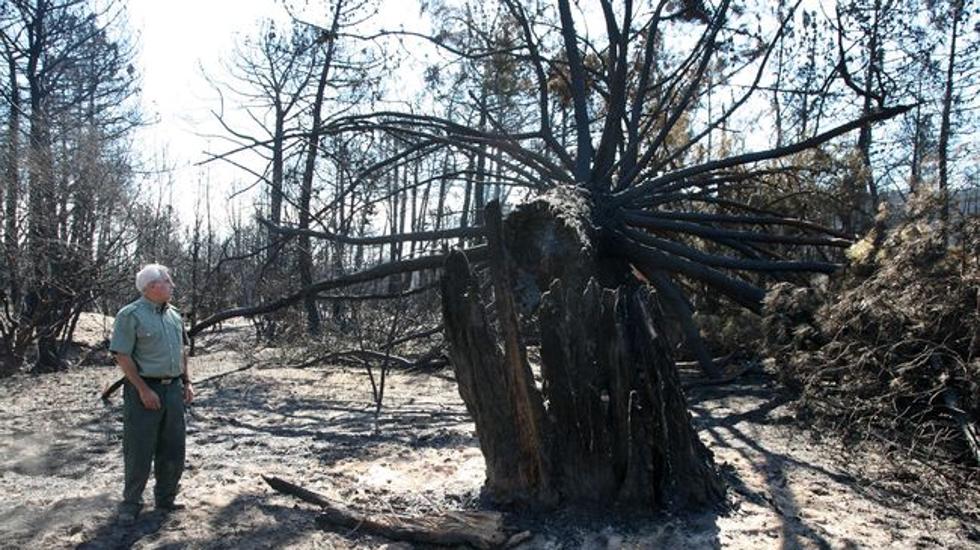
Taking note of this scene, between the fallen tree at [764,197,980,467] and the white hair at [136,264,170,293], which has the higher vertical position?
the white hair at [136,264,170,293]

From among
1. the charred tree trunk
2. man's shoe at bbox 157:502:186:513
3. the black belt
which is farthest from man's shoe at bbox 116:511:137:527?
the charred tree trunk

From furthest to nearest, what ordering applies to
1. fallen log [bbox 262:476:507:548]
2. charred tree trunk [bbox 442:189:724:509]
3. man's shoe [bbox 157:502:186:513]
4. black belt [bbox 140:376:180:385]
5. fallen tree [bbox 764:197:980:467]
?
black belt [bbox 140:376:180:385] < man's shoe [bbox 157:502:186:513] < fallen tree [bbox 764:197:980:467] < charred tree trunk [bbox 442:189:724:509] < fallen log [bbox 262:476:507:548]

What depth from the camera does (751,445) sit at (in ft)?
16.9

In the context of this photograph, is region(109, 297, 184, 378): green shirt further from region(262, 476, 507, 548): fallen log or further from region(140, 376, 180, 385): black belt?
region(262, 476, 507, 548): fallen log

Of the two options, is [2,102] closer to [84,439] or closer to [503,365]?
[84,439]

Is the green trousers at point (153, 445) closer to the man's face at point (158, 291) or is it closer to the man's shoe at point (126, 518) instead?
the man's shoe at point (126, 518)

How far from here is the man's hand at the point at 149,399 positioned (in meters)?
3.90

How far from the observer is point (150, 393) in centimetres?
391

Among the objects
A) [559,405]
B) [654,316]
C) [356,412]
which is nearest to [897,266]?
[654,316]

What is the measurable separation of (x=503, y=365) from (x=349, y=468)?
5.34 feet

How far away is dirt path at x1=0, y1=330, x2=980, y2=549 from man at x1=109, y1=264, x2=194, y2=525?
0.17 meters

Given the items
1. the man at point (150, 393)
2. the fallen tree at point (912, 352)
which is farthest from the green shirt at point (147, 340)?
the fallen tree at point (912, 352)

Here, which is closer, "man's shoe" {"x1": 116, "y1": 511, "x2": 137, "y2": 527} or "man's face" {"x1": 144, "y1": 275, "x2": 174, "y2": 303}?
"man's shoe" {"x1": 116, "y1": 511, "x2": 137, "y2": 527}

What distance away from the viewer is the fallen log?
3426mm
